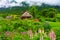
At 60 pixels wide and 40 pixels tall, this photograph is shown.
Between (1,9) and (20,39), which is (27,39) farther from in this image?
(1,9)

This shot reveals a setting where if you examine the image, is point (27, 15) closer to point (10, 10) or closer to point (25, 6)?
point (10, 10)

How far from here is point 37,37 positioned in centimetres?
796

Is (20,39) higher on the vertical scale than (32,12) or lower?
higher

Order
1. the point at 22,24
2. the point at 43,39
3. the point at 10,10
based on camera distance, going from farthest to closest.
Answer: the point at 10,10 < the point at 22,24 < the point at 43,39

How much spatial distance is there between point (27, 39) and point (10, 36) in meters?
0.54

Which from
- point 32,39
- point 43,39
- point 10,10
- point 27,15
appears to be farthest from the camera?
point 10,10

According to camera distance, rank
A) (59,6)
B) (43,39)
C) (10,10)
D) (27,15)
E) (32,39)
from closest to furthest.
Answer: (43,39) → (32,39) → (27,15) → (10,10) → (59,6)

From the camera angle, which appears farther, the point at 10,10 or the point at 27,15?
the point at 10,10

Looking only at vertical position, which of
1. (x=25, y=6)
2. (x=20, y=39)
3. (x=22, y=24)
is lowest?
(x=25, y=6)

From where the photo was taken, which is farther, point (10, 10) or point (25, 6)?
point (25, 6)

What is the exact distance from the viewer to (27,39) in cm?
861

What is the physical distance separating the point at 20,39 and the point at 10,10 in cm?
3839

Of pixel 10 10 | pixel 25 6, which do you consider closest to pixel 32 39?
pixel 10 10

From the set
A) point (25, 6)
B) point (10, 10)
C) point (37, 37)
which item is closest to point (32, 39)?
point (37, 37)
